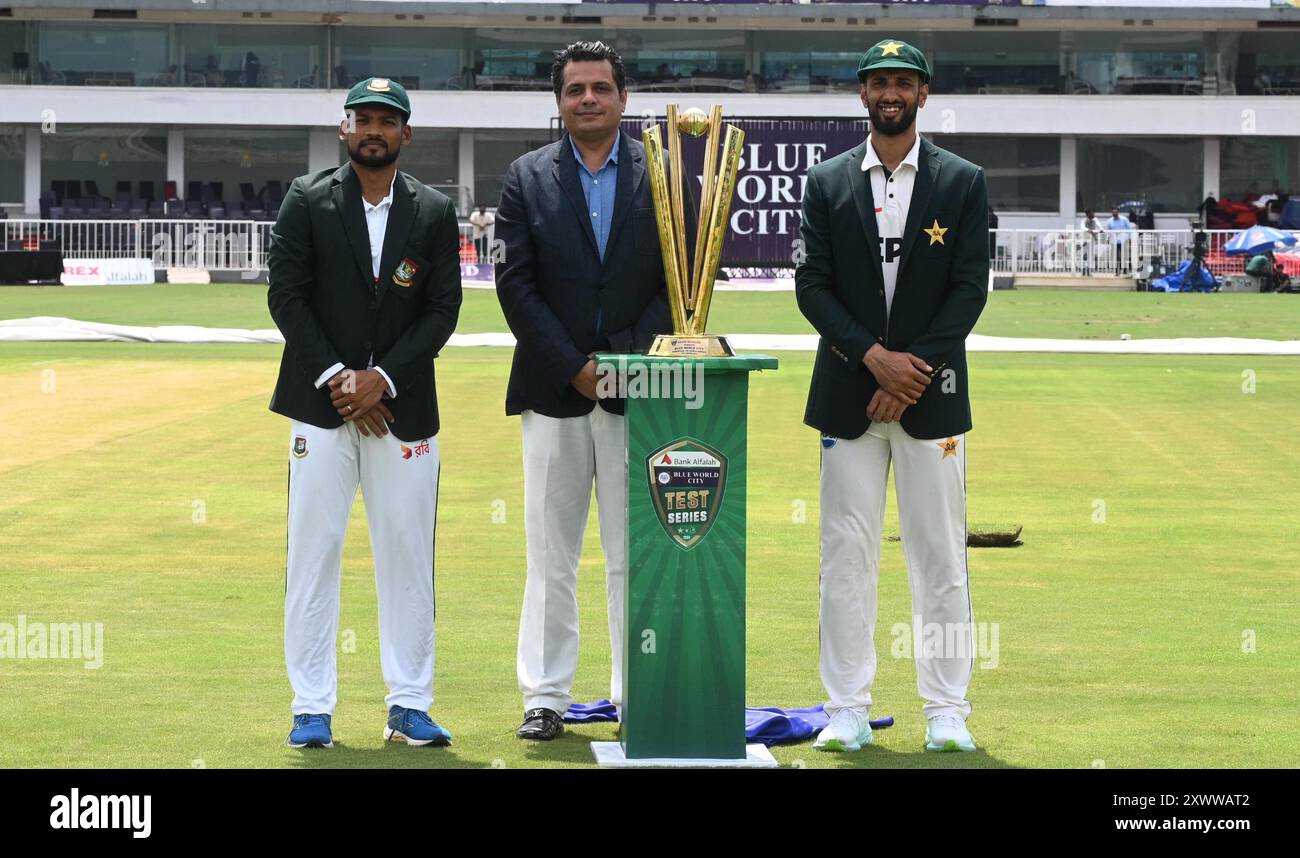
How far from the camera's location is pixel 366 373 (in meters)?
6.54

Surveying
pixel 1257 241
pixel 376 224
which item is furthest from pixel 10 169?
pixel 376 224

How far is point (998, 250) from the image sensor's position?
1788 inches

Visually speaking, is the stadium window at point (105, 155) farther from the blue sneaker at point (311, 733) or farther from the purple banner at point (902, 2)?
the blue sneaker at point (311, 733)

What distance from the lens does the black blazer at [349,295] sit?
6660mm

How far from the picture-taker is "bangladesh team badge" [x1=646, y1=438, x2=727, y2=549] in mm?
6230

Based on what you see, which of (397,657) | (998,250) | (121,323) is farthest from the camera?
(998,250)

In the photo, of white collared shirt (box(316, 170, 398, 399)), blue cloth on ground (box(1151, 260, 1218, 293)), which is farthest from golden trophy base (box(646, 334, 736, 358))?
blue cloth on ground (box(1151, 260, 1218, 293))

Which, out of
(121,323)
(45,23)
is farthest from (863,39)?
(121,323)

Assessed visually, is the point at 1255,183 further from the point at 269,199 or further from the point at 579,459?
the point at 579,459

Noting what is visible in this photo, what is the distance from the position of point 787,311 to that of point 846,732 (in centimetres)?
2654

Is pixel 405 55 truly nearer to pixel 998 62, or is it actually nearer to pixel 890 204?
pixel 998 62

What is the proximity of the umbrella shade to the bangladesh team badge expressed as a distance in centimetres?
3876

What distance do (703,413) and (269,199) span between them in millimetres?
51888

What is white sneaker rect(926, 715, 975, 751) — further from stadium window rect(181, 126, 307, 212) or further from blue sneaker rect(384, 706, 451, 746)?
stadium window rect(181, 126, 307, 212)
